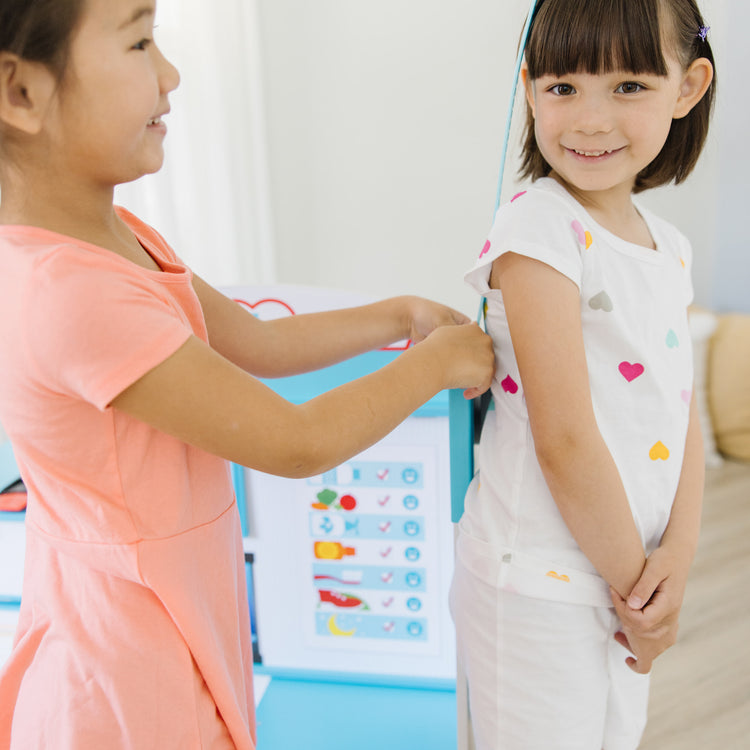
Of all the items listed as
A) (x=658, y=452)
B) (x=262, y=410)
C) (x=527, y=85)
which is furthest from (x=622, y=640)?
(x=527, y=85)

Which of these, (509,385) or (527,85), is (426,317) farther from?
(527,85)

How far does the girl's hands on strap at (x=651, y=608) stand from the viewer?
2.25 ft

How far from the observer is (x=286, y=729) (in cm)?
107

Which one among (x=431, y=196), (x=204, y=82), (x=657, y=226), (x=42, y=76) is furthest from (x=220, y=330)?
(x=431, y=196)

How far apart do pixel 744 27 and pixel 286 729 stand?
7.80 feet

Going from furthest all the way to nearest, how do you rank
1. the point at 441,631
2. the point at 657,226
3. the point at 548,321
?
the point at 441,631 < the point at 657,226 < the point at 548,321

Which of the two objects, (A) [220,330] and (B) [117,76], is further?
(A) [220,330]

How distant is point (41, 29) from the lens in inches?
20.0

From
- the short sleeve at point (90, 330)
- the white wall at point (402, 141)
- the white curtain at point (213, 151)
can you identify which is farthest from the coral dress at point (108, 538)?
the white wall at point (402, 141)

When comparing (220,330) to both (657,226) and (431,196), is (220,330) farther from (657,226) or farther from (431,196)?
(431,196)

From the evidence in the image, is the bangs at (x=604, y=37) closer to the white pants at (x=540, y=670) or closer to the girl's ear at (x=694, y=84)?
the girl's ear at (x=694, y=84)

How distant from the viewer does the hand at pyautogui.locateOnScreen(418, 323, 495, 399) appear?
664 millimetres

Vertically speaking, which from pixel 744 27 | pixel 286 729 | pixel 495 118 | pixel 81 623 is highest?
pixel 744 27

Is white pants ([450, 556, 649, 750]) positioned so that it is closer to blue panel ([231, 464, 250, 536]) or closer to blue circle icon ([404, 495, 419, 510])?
blue circle icon ([404, 495, 419, 510])
